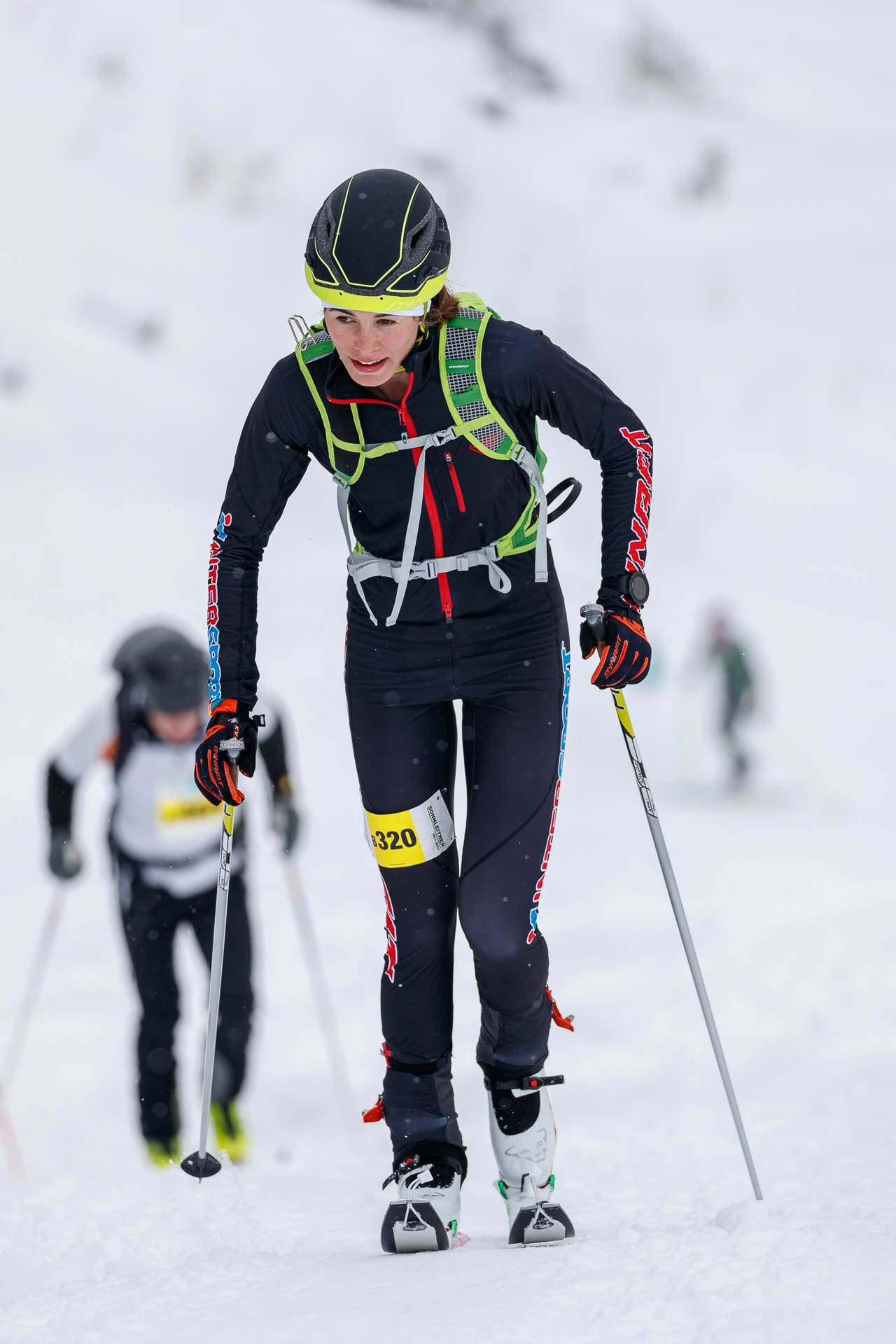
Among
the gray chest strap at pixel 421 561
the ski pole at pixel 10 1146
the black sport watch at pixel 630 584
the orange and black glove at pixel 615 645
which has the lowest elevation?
the ski pole at pixel 10 1146

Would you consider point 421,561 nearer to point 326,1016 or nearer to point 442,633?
point 442,633

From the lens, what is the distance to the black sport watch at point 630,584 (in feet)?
12.4

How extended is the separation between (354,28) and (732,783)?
53270 mm

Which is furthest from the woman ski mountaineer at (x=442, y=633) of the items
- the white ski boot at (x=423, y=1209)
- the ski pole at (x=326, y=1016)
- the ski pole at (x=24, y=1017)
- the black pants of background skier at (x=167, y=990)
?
the ski pole at (x=24, y=1017)

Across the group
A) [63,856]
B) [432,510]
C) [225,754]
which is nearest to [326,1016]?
[63,856]

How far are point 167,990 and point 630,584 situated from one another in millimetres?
3211

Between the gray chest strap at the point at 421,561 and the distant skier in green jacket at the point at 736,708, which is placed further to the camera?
the distant skier in green jacket at the point at 736,708

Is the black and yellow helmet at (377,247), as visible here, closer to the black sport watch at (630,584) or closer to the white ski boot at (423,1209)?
the black sport watch at (630,584)

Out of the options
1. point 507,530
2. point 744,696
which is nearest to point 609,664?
point 507,530

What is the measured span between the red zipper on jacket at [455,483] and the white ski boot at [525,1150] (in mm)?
1578

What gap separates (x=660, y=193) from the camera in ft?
179

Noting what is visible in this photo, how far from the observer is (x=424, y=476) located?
140 inches

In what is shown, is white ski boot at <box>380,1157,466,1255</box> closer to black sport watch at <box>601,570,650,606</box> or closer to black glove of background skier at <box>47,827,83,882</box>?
black sport watch at <box>601,570,650,606</box>

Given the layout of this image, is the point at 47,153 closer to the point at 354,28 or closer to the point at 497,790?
the point at 354,28
